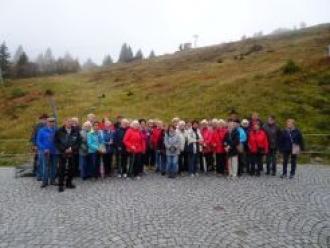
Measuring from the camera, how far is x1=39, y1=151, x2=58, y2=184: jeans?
545 inches

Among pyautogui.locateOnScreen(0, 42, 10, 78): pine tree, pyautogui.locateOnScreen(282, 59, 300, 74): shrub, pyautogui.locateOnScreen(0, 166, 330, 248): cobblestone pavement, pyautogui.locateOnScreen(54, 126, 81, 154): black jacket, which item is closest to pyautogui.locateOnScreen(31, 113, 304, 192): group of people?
pyautogui.locateOnScreen(54, 126, 81, 154): black jacket

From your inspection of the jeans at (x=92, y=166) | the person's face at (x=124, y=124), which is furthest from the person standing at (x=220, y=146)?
the jeans at (x=92, y=166)

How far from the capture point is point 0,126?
43.4m

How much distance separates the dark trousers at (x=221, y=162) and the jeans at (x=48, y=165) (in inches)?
253

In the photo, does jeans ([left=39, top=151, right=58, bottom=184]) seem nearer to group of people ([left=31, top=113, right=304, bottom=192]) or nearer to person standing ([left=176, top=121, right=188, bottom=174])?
group of people ([left=31, top=113, right=304, bottom=192])

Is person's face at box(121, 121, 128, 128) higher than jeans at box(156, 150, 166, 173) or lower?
higher

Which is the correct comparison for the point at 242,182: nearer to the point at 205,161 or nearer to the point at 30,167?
the point at 205,161

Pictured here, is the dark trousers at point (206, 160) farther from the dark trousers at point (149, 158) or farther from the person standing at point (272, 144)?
the person standing at point (272, 144)

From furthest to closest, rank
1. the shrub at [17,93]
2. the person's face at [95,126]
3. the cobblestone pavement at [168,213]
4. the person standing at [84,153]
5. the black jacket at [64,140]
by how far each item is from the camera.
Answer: the shrub at [17,93], the person's face at [95,126], the person standing at [84,153], the black jacket at [64,140], the cobblestone pavement at [168,213]

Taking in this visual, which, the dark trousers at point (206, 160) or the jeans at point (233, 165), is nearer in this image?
the jeans at point (233, 165)

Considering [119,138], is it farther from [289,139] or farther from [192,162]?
[289,139]

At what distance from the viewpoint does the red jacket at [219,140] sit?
53.1ft

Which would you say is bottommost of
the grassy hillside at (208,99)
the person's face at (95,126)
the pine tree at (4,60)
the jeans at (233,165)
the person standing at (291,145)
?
the jeans at (233,165)

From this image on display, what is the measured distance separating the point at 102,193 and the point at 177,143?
4.24 metres
